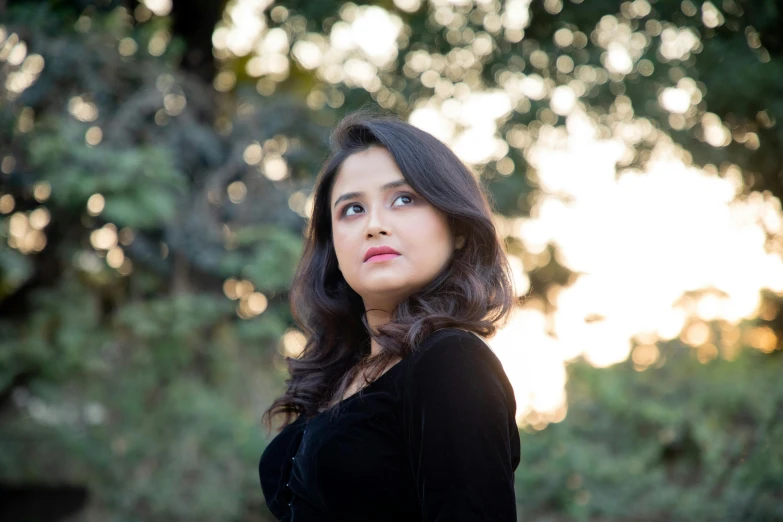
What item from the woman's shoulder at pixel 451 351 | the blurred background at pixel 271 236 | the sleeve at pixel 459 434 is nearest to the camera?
Result: the sleeve at pixel 459 434

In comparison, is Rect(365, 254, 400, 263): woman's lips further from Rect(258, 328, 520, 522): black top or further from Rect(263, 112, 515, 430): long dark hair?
Rect(258, 328, 520, 522): black top

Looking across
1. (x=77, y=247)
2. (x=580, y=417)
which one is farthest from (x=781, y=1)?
(x=77, y=247)

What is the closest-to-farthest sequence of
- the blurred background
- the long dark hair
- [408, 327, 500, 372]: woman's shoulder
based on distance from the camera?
1. [408, 327, 500, 372]: woman's shoulder
2. the long dark hair
3. the blurred background

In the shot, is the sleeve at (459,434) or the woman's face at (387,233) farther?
the woman's face at (387,233)

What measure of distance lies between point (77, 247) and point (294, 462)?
478 cm

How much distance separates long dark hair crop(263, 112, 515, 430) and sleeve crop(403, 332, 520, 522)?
0.13 m

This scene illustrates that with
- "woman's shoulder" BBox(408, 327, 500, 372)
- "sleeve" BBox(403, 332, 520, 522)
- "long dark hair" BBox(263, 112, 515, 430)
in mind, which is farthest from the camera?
"long dark hair" BBox(263, 112, 515, 430)

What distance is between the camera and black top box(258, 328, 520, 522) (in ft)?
4.33

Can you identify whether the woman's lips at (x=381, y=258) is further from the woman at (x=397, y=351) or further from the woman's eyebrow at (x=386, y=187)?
the woman's eyebrow at (x=386, y=187)

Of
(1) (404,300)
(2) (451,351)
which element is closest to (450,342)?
(2) (451,351)

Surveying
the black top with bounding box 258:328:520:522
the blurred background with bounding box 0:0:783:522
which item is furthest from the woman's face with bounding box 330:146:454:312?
the blurred background with bounding box 0:0:783:522

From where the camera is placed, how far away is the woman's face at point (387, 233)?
5.57ft

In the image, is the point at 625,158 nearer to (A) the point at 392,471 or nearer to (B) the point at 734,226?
(B) the point at 734,226

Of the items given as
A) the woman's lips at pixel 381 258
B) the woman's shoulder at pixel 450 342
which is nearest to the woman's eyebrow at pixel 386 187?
the woman's lips at pixel 381 258
